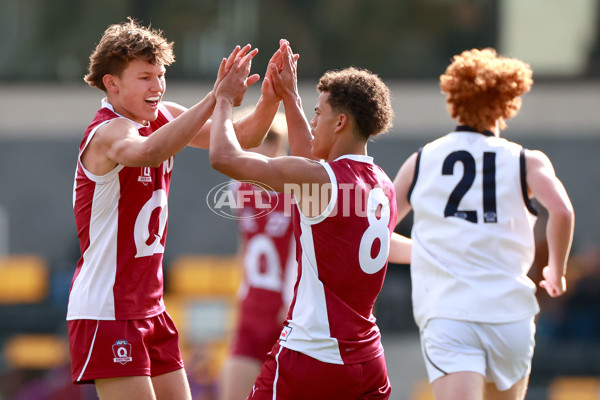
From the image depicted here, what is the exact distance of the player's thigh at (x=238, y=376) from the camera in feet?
16.9

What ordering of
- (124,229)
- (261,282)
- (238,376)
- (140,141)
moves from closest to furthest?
(140,141)
(124,229)
(238,376)
(261,282)

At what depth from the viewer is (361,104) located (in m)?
3.32

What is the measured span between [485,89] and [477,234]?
0.69m

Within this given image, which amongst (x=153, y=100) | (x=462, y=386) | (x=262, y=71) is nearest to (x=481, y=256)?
(x=462, y=386)

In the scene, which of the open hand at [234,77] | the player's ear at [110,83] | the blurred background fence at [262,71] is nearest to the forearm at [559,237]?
the open hand at [234,77]

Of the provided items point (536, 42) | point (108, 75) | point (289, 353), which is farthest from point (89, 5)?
point (289, 353)

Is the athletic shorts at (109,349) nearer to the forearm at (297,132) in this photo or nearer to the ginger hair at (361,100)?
the forearm at (297,132)

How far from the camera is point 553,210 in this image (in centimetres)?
377

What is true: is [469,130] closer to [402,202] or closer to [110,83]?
[402,202]

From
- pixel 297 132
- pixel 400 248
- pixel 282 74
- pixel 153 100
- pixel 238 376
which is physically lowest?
pixel 238 376

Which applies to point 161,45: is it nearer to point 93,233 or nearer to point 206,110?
point 206,110

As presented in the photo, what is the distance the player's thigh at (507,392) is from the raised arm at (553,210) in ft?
1.48

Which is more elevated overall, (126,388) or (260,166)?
(260,166)

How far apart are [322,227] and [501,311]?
1060mm
